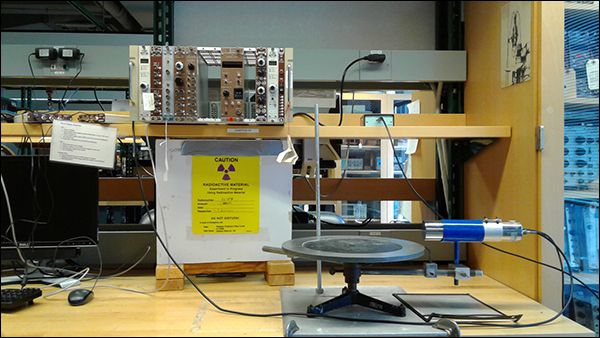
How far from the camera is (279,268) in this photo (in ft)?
4.14

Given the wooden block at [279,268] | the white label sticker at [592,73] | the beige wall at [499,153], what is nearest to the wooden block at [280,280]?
the wooden block at [279,268]

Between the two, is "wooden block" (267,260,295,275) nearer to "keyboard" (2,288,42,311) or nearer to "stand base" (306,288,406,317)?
"stand base" (306,288,406,317)

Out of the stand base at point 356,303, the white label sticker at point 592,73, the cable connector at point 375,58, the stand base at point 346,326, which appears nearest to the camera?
the stand base at point 346,326

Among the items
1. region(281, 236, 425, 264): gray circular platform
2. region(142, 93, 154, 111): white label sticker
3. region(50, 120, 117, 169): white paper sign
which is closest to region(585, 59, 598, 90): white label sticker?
region(281, 236, 425, 264): gray circular platform

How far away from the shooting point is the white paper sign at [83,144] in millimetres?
1097

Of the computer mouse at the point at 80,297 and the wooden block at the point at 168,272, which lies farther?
the wooden block at the point at 168,272

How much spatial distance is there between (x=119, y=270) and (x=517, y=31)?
5.11 feet

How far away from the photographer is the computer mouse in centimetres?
103

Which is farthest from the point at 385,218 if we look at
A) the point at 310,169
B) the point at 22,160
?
the point at 22,160

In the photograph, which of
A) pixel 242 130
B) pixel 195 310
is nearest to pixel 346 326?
pixel 195 310

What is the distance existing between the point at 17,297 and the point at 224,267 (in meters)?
0.55

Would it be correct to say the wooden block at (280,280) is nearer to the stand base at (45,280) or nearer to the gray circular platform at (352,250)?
the gray circular platform at (352,250)

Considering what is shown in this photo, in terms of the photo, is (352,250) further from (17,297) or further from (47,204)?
(47,204)

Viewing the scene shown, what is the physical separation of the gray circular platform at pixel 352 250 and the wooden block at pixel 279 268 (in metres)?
0.23
